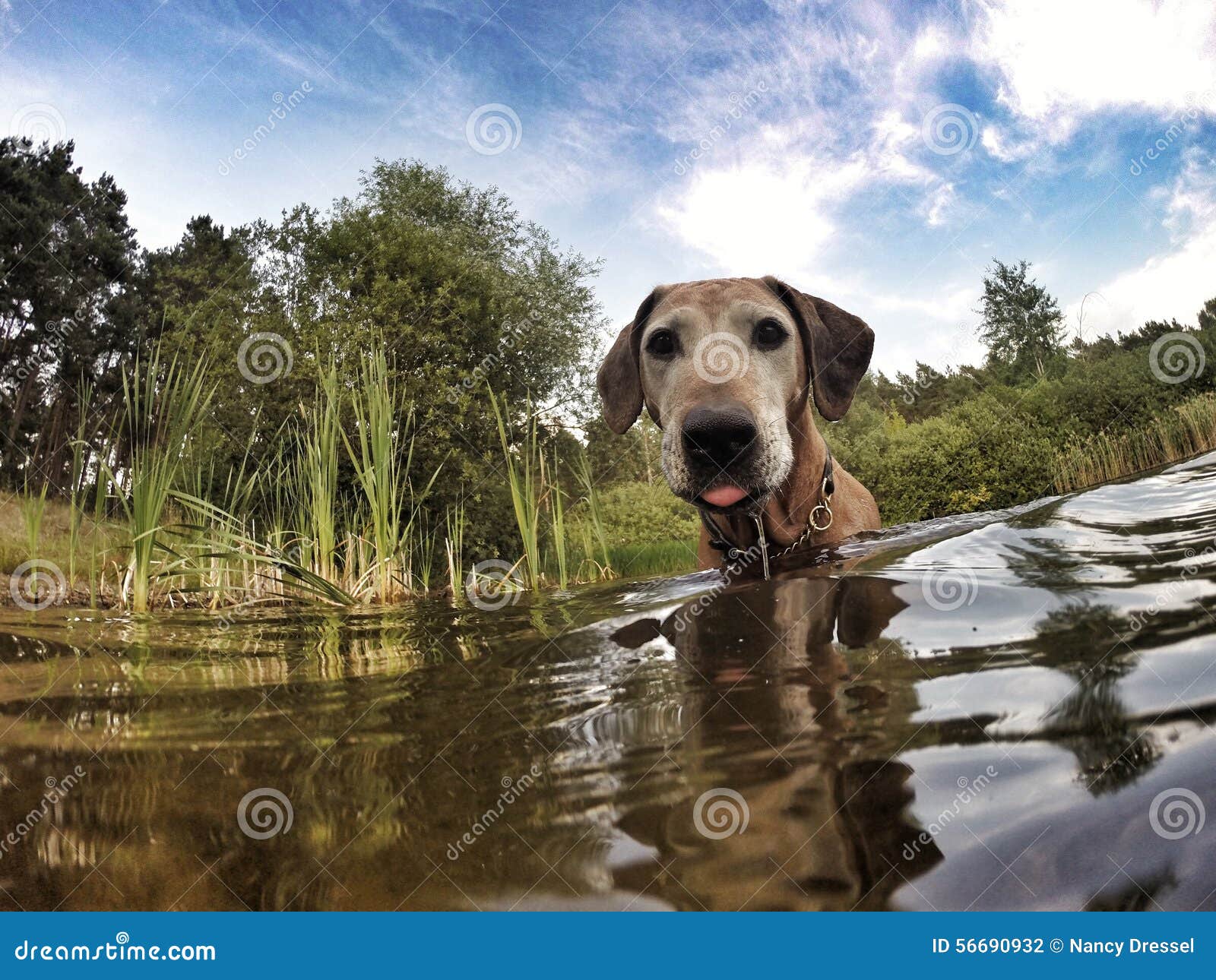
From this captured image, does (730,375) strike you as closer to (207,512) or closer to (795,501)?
(795,501)

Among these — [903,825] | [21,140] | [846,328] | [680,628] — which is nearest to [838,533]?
[846,328]

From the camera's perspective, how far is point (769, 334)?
405 centimetres

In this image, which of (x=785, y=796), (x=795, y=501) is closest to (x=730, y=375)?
(x=795, y=501)

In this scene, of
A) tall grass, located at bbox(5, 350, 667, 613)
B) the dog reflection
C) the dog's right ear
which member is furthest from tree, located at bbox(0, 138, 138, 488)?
the dog reflection

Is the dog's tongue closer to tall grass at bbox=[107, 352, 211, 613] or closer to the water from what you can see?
the water

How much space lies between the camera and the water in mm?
979

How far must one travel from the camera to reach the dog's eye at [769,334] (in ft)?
13.1

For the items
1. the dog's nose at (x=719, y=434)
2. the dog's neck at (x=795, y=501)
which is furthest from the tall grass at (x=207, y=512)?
the dog's neck at (x=795, y=501)

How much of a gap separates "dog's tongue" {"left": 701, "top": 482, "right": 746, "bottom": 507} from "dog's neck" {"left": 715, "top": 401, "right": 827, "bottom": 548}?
52 centimetres

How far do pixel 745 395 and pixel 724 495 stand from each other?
501mm

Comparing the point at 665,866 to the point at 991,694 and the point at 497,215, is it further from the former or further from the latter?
the point at 497,215

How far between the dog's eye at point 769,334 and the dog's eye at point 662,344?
1.58 feet

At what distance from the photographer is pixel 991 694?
1466 mm

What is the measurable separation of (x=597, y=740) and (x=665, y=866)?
1.62 ft
